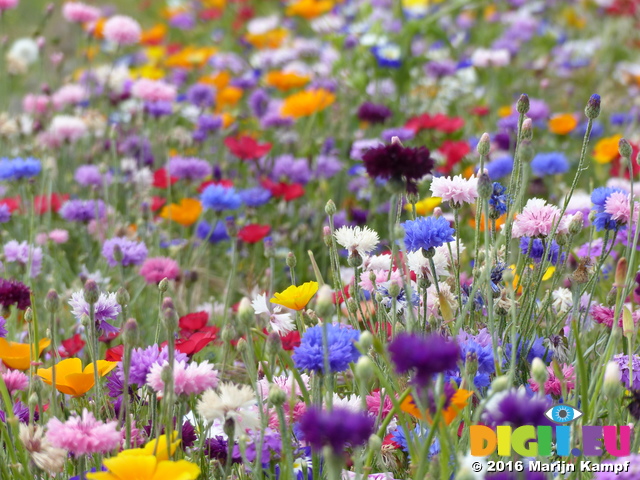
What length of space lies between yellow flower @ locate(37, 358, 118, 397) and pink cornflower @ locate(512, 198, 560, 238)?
2.16 ft

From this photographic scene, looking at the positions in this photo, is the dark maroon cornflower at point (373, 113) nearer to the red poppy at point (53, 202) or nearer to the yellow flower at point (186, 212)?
the yellow flower at point (186, 212)

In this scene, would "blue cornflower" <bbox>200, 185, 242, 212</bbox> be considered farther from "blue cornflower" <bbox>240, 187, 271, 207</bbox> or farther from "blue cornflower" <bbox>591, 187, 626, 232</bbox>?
"blue cornflower" <bbox>591, 187, 626, 232</bbox>

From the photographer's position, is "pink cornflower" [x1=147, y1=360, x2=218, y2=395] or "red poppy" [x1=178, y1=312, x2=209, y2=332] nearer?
"pink cornflower" [x1=147, y1=360, x2=218, y2=395]

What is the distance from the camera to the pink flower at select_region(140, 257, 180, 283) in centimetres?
165

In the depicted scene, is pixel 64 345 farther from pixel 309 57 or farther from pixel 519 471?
pixel 309 57

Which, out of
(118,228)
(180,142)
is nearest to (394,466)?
(118,228)

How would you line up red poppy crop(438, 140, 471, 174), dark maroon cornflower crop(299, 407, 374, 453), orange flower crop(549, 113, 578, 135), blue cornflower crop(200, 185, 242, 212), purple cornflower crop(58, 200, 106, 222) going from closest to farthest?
dark maroon cornflower crop(299, 407, 374, 453), blue cornflower crop(200, 185, 242, 212), purple cornflower crop(58, 200, 106, 222), red poppy crop(438, 140, 471, 174), orange flower crop(549, 113, 578, 135)

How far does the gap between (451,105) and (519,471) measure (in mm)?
2875

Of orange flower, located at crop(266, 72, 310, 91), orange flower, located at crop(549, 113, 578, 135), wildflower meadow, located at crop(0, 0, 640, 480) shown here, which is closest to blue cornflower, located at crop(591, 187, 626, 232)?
wildflower meadow, located at crop(0, 0, 640, 480)

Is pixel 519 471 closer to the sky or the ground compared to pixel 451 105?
closer to the ground

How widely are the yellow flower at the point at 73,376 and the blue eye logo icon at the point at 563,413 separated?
23.4 inches

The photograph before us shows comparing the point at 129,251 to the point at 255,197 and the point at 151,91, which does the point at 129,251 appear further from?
the point at 151,91

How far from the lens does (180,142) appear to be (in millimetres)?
2475

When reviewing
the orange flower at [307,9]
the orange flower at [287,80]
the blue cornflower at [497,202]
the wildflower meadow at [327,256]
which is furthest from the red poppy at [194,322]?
the orange flower at [307,9]
